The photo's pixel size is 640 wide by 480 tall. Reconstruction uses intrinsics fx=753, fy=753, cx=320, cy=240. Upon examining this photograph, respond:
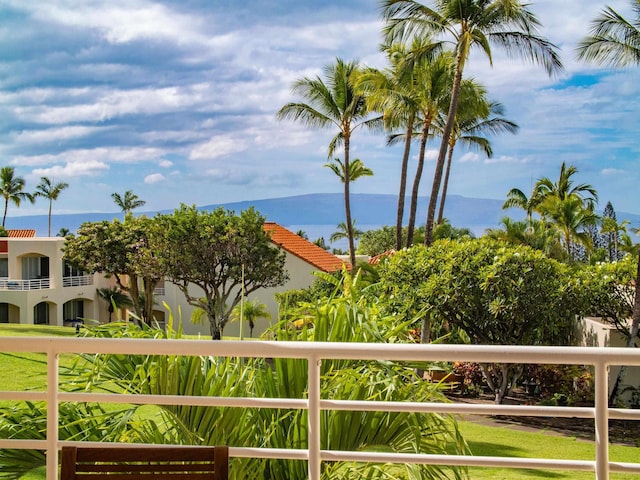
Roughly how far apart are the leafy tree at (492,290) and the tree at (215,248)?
41.1 ft

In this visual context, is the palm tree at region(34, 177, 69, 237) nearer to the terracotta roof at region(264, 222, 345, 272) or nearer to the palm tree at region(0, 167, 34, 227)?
the palm tree at region(0, 167, 34, 227)

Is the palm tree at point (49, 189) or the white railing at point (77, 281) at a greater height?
the palm tree at point (49, 189)

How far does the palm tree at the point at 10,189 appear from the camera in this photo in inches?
2357

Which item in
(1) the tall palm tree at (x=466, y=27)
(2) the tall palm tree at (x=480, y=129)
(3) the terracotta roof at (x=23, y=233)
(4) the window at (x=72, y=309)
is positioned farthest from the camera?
(3) the terracotta roof at (x=23, y=233)

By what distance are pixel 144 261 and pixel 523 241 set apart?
1285 centimetres

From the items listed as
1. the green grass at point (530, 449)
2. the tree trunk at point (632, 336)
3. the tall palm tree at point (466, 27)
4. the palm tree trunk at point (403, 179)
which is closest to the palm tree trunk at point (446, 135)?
the tall palm tree at point (466, 27)

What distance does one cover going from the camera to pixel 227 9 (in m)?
149

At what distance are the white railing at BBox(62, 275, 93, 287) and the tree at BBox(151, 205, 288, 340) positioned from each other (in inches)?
438

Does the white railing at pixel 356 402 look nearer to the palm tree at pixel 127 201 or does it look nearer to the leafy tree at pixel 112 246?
the leafy tree at pixel 112 246

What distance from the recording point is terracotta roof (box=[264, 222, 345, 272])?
33.0 meters

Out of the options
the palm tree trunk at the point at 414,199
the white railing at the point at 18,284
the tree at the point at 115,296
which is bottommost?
the tree at the point at 115,296

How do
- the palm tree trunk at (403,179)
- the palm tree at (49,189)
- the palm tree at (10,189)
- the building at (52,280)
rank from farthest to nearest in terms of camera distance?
the palm tree at (49,189) → the palm tree at (10,189) → the building at (52,280) → the palm tree trunk at (403,179)

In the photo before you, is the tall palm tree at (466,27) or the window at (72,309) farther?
the window at (72,309)

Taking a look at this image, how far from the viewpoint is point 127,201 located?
222ft
